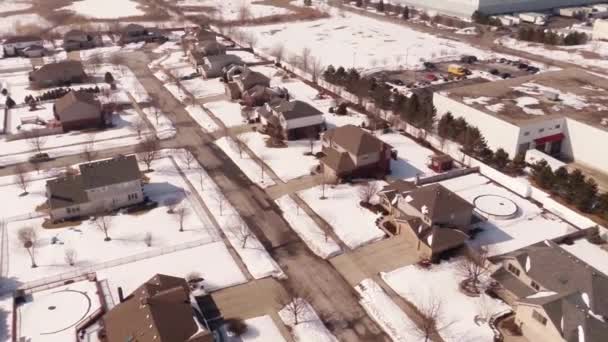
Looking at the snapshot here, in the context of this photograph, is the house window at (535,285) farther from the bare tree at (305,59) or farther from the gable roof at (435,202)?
the bare tree at (305,59)

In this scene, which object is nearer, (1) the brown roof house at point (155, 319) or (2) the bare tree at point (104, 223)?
(1) the brown roof house at point (155, 319)

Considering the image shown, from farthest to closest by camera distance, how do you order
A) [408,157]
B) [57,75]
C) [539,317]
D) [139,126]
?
[57,75], [139,126], [408,157], [539,317]

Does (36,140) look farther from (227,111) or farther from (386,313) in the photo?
(386,313)

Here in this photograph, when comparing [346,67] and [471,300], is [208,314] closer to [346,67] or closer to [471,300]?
[471,300]

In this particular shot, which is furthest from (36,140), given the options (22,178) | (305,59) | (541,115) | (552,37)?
(552,37)

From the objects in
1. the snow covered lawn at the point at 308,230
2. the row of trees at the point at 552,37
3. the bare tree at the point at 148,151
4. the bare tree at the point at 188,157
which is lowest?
the snow covered lawn at the point at 308,230

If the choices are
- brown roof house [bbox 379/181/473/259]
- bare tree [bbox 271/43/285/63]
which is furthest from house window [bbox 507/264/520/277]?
bare tree [bbox 271/43/285/63]

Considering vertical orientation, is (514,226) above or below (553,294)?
below

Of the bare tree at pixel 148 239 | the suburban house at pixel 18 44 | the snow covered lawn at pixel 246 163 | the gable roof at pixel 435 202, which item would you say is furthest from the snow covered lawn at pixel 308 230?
the suburban house at pixel 18 44
